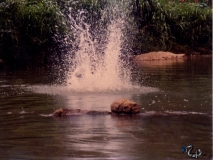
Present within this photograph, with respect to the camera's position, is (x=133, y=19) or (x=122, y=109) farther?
(x=133, y=19)

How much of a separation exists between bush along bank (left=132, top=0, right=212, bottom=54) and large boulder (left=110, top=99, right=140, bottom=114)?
1979cm

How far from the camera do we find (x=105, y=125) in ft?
34.2

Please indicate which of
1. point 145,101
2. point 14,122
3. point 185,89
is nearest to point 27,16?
point 185,89

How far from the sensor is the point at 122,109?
11523 millimetres

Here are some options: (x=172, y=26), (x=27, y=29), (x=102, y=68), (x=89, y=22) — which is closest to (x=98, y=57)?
(x=27, y=29)

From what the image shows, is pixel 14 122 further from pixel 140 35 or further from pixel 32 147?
pixel 140 35

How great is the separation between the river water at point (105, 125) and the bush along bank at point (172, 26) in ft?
47.8

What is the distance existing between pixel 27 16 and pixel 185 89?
1292 centimetres

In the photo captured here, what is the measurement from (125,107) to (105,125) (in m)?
1.17

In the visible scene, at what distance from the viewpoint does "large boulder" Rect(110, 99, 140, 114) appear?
11477mm

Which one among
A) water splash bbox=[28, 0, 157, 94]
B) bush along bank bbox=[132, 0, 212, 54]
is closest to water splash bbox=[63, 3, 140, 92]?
water splash bbox=[28, 0, 157, 94]

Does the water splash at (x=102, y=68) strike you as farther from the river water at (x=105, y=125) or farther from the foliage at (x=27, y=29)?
the foliage at (x=27, y=29)

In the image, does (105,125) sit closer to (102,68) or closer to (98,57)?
(102,68)

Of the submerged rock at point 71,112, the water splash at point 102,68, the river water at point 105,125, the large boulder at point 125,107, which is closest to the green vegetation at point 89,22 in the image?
the water splash at point 102,68
